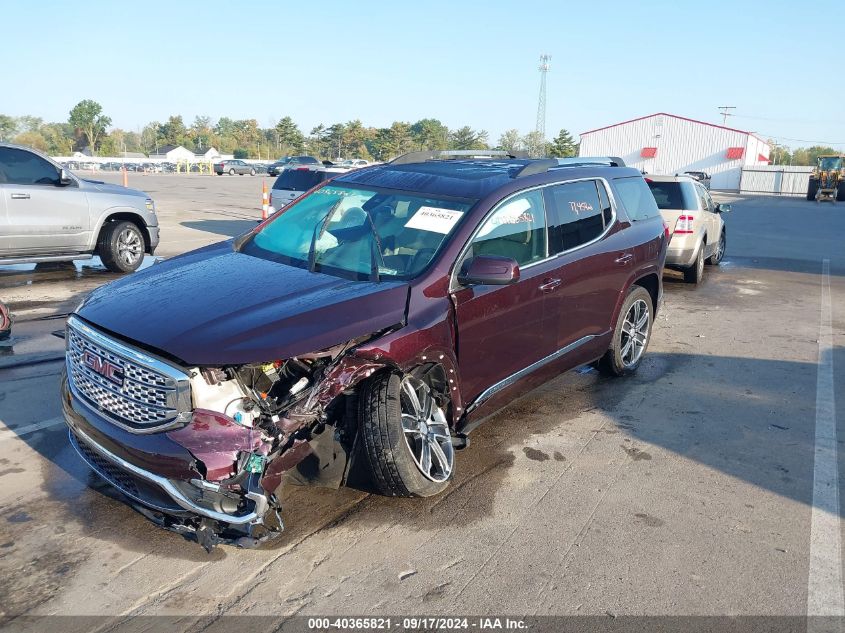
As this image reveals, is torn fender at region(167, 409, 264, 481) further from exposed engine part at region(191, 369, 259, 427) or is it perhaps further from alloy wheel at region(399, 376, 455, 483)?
alloy wheel at region(399, 376, 455, 483)

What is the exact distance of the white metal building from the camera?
6156 centimetres

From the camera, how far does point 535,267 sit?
15.5 ft

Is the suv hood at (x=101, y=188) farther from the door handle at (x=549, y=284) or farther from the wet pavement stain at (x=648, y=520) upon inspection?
the wet pavement stain at (x=648, y=520)

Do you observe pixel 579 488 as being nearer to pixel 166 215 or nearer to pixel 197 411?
pixel 197 411

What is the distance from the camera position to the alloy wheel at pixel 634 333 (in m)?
6.29

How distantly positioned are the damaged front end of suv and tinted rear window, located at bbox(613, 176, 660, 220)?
3375 mm

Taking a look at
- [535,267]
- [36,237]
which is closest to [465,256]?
[535,267]

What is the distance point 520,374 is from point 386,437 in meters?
1.39

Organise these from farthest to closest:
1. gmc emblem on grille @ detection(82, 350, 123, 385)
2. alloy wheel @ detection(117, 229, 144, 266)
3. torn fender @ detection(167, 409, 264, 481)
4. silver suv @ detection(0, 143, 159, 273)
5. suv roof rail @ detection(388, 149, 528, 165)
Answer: alloy wheel @ detection(117, 229, 144, 266) → silver suv @ detection(0, 143, 159, 273) → suv roof rail @ detection(388, 149, 528, 165) → gmc emblem on grille @ detection(82, 350, 123, 385) → torn fender @ detection(167, 409, 264, 481)

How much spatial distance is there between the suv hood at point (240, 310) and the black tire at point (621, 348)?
2.74 m

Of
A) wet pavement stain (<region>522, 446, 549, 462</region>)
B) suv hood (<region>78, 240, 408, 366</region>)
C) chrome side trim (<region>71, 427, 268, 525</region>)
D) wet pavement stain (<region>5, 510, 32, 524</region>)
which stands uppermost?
suv hood (<region>78, 240, 408, 366</region>)

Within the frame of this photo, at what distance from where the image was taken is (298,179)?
52.6ft

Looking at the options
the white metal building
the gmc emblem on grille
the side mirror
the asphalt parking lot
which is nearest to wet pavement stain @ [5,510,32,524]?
the asphalt parking lot

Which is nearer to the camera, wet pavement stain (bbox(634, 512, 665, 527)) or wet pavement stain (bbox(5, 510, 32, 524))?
wet pavement stain (bbox(5, 510, 32, 524))
